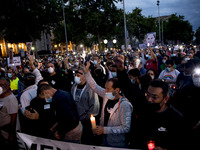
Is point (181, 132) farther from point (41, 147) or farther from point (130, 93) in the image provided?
point (41, 147)

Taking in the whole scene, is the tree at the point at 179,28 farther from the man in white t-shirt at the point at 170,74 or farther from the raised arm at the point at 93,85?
the raised arm at the point at 93,85

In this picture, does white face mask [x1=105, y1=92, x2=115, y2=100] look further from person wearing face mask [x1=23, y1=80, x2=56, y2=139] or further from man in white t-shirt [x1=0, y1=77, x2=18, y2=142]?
man in white t-shirt [x1=0, y1=77, x2=18, y2=142]

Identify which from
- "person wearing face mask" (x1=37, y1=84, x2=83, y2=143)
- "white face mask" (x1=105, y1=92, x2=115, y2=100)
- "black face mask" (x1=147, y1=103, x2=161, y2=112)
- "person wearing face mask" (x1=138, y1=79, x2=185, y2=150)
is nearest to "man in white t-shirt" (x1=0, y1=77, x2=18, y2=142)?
"person wearing face mask" (x1=37, y1=84, x2=83, y2=143)

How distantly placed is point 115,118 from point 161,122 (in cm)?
76

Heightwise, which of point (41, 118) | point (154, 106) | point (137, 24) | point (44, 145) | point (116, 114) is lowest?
point (44, 145)

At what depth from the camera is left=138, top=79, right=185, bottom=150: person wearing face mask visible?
2.28 meters

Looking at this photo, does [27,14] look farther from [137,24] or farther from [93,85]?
[93,85]

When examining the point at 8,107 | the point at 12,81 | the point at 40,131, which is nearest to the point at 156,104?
the point at 40,131

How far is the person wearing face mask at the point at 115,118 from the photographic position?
9.20 ft

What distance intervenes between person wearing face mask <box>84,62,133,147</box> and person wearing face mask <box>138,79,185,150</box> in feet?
0.91

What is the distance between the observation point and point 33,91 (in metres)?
4.45

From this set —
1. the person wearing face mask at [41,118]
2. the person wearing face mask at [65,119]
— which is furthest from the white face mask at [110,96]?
the person wearing face mask at [41,118]

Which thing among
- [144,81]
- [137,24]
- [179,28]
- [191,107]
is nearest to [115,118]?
[191,107]

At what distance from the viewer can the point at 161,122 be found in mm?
2408
